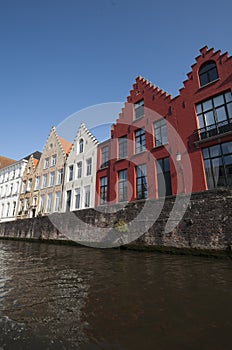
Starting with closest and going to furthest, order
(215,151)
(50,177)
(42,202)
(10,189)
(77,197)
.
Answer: (215,151) → (77,197) → (42,202) → (50,177) → (10,189)

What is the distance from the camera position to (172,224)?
10.1m

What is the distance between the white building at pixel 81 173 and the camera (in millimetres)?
20933

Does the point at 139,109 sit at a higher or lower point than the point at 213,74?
higher

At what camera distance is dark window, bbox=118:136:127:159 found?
18.1m

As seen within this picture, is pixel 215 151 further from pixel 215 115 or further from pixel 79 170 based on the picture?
pixel 79 170

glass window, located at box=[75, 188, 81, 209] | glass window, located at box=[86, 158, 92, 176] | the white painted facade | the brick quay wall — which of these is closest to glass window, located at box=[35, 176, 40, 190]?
the white painted facade

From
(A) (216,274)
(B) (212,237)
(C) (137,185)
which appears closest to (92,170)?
(C) (137,185)

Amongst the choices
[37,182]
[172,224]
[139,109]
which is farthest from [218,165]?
[37,182]

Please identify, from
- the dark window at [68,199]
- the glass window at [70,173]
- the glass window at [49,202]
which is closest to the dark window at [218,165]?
the dark window at [68,199]

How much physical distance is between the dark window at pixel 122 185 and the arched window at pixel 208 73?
966cm

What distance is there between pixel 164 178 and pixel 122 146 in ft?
19.6

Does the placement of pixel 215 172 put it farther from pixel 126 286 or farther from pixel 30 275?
pixel 30 275

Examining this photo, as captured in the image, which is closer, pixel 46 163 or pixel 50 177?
pixel 50 177

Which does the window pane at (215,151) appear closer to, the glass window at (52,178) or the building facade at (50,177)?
the building facade at (50,177)
